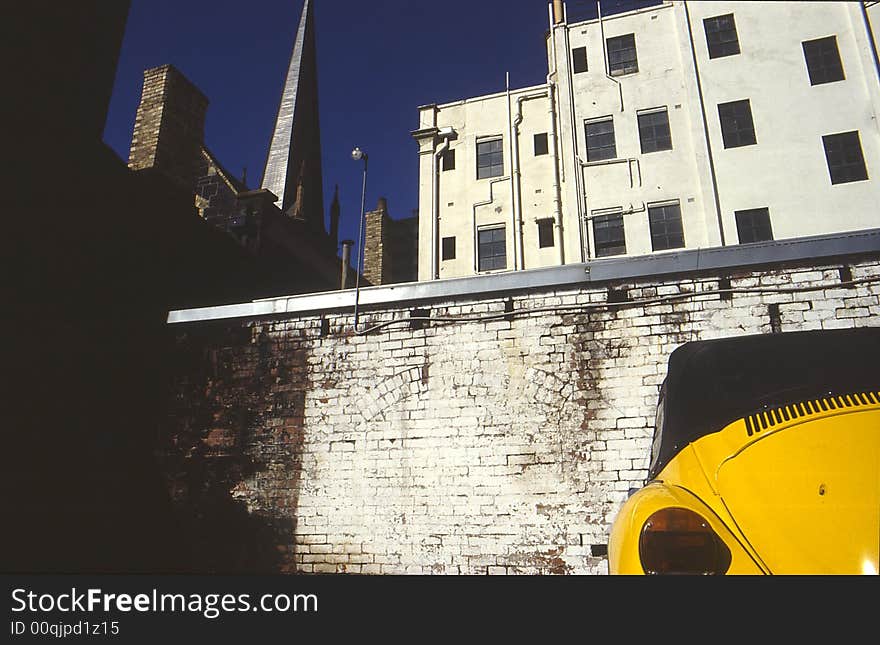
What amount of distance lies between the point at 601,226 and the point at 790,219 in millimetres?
5254

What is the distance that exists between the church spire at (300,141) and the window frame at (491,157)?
7400 mm

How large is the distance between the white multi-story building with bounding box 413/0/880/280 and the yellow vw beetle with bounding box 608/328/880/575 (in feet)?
47.2

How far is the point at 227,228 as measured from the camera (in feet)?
41.2

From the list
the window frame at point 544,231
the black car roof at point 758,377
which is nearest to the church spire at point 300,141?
the window frame at point 544,231

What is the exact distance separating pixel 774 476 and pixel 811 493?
0.53 ft

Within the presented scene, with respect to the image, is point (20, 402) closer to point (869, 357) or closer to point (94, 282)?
point (94, 282)

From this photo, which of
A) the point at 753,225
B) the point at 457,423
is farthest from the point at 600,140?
the point at 457,423

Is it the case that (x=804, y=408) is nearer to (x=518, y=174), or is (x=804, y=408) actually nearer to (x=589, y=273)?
(x=589, y=273)

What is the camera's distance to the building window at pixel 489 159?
800 inches

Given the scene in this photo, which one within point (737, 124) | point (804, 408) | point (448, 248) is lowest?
point (804, 408)

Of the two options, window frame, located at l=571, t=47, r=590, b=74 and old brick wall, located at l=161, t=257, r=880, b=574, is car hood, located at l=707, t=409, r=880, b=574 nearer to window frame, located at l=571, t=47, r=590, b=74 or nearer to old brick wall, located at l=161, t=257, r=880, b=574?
old brick wall, located at l=161, t=257, r=880, b=574

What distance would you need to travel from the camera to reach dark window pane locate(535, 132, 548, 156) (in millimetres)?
19797

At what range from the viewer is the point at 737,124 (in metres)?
16.1

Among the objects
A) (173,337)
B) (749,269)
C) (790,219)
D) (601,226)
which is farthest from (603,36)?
(173,337)
